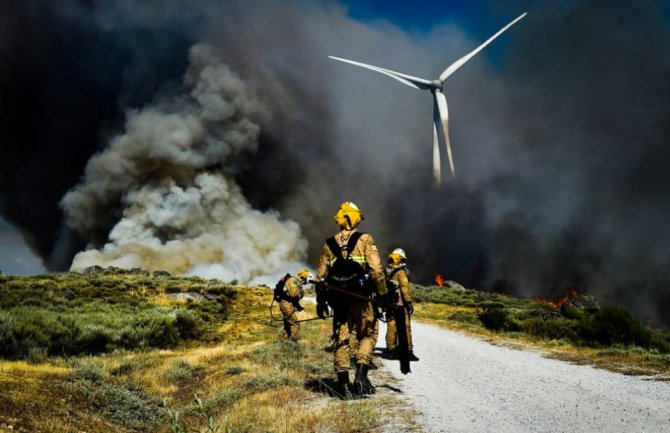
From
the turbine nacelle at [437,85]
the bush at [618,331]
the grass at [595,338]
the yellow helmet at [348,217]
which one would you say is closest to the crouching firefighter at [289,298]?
the grass at [595,338]

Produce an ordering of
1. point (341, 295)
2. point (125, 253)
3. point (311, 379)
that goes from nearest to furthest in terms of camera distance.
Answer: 1. point (341, 295)
2. point (311, 379)
3. point (125, 253)

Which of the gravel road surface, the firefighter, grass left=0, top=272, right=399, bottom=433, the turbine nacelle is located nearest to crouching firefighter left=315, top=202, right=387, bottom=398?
grass left=0, top=272, right=399, bottom=433

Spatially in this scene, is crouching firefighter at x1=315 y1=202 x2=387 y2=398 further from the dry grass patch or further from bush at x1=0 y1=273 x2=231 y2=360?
bush at x1=0 y1=273 x2=231 y2=360

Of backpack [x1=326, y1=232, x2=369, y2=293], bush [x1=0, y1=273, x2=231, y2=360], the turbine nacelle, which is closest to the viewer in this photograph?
backpack [x1=326, y1=232, x2=369, y2=293]

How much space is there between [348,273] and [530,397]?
2913mm

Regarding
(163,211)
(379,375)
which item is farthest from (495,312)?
(163,211)

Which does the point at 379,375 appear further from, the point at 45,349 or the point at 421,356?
the point at 45,349

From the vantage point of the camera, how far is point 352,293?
6.53 m

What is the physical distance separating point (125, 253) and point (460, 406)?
73.5 m

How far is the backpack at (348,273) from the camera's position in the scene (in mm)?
6617

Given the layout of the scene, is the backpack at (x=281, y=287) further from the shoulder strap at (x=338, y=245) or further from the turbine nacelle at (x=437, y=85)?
the turbine nacelle at (x=437, y=85)

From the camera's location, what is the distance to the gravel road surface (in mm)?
4844

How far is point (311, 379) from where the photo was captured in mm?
8117

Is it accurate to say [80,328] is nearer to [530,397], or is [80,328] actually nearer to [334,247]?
[334,247]
